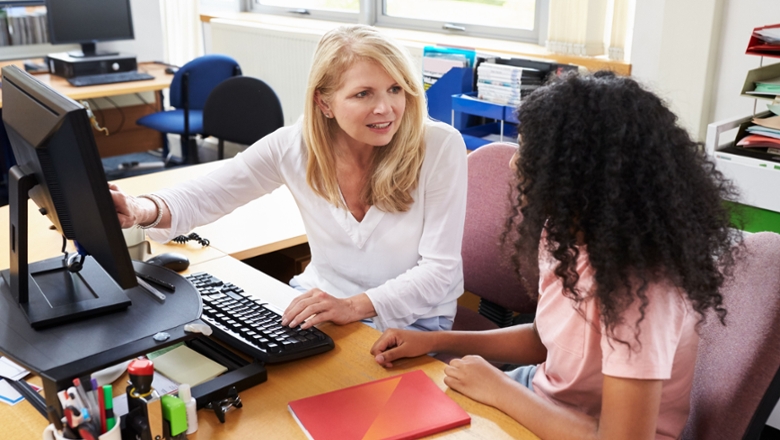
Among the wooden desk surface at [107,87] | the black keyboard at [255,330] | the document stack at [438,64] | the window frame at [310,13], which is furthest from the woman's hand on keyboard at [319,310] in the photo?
the window frame at [310,13]

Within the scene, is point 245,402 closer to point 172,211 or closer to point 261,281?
point 261,281

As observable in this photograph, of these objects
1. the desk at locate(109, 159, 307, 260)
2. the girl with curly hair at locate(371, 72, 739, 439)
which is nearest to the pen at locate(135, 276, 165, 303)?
the desk at locate(109, 159, 307, 260)

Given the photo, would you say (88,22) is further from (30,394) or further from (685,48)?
(30,394)

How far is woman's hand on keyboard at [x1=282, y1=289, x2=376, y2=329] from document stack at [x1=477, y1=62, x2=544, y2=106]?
1.43 metres

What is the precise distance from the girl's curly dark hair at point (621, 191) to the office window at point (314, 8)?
12.2 feet

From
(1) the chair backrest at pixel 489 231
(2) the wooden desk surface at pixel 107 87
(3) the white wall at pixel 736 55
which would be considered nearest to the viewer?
(1) the chair backrest at pixel 489 231

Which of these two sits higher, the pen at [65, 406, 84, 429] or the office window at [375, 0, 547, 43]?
the office window at [375, 0, 547, 43]

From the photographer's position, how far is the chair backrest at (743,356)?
1.04 metres

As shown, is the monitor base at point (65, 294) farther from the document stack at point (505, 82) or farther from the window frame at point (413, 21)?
the window frame at point (413, 21)

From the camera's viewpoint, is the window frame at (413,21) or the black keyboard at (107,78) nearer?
the window frame at (413,21)

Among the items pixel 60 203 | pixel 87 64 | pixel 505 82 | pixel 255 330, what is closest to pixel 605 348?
pixel 255 330

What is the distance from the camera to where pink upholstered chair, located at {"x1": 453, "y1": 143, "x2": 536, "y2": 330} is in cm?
171

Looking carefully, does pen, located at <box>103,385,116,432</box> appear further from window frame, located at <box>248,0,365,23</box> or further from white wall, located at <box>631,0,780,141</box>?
window frame, located at <box>248,0,365,23</box>

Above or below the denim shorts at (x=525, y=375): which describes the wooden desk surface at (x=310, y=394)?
above
